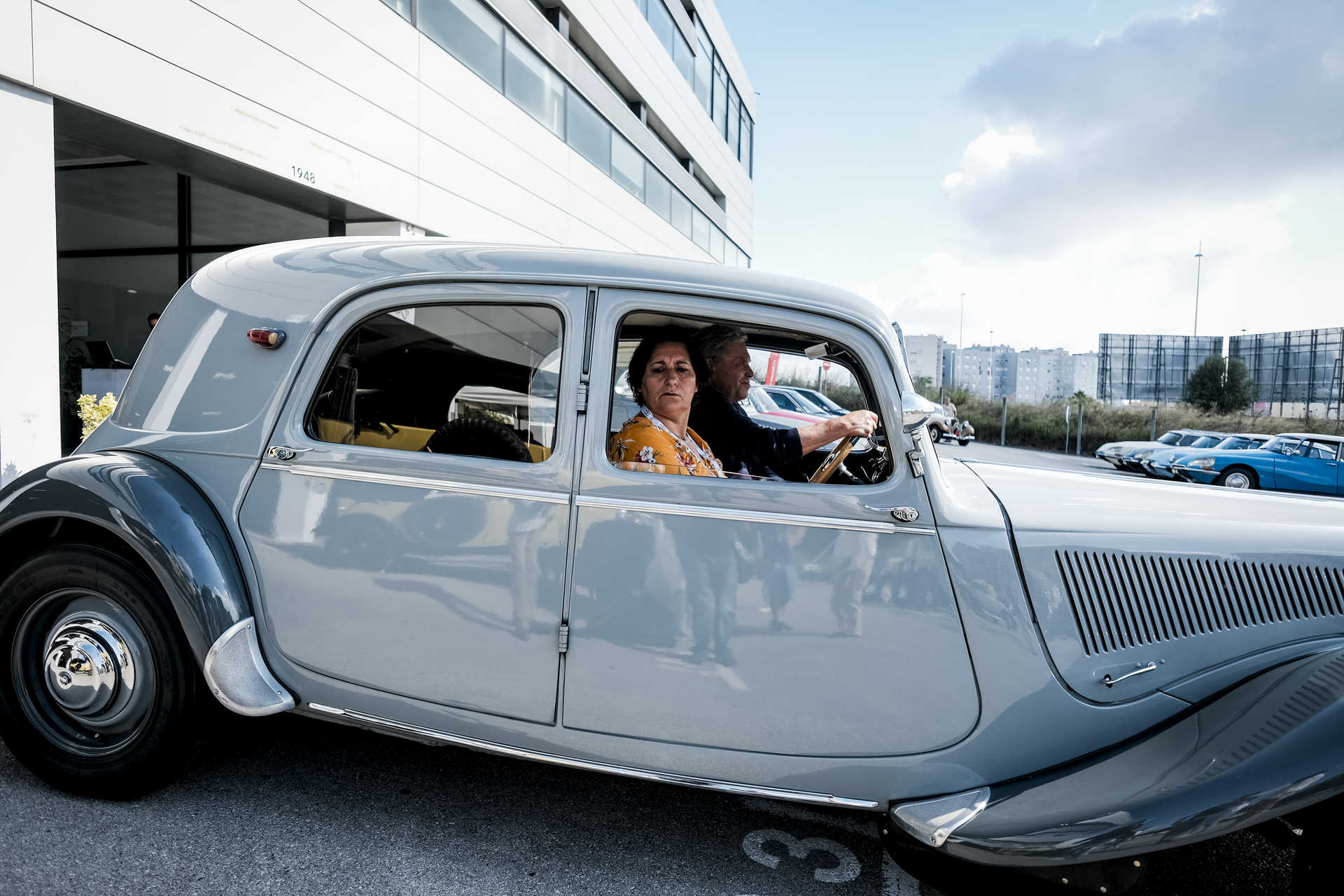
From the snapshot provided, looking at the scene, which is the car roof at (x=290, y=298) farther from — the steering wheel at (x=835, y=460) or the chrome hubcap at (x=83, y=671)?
the chrome hubcap at (x=83, y=671)

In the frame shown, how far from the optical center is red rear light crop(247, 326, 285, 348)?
243 centimetres

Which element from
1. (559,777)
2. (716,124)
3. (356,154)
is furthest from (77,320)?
(716,124)

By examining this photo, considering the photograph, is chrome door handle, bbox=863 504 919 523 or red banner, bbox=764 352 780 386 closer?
chrome door handle, bbox=863 504 919 523

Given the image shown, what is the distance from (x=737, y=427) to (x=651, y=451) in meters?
0.57

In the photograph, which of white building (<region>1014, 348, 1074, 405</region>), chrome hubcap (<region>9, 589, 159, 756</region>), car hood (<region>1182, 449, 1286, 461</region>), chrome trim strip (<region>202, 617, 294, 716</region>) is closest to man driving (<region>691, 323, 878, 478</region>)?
chrome trim strip (<region>202, 617, 294, 716</region>)

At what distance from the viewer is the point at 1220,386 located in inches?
1481

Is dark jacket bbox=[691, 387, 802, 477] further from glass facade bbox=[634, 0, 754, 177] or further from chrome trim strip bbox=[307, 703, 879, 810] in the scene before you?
glass facade bbox=[634, 0, 754, 177]

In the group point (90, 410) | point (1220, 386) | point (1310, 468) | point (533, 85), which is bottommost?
point (1310, 468)

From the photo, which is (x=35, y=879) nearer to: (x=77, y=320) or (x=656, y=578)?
(x=656, y=578)

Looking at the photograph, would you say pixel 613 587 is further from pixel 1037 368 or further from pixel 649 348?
pixel 1037 368

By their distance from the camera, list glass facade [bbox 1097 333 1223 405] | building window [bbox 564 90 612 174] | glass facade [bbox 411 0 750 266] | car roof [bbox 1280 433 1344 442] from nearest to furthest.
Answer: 1. glass facade [bbox 411 0 750 266]
2. car roof [bbox 1280 433 1344 442]
3. building window [bbox 564 90 612 174]
4. glass facade [bbox 1097 333 1223 405]

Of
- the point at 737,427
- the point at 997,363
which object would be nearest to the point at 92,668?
the point at 737,427

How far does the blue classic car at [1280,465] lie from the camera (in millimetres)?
14742

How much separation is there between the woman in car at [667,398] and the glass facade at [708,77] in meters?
22.2
